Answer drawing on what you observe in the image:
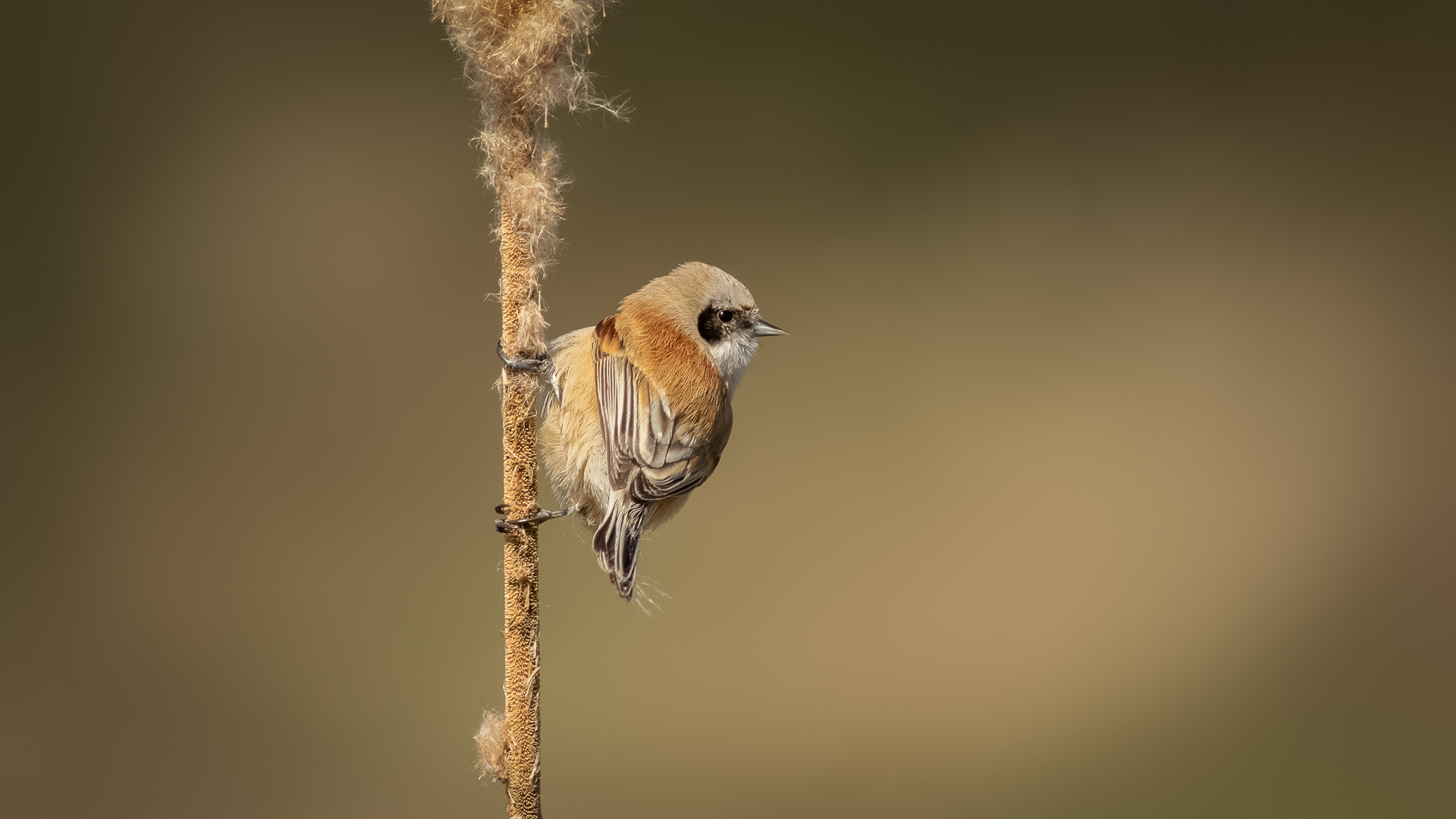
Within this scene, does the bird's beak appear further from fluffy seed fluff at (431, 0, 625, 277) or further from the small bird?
fluffy seed fluff at (431, 0, 625, 277)

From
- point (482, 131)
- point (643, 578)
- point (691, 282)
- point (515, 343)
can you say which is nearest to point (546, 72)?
point (482, 131)

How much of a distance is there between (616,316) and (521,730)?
46cm

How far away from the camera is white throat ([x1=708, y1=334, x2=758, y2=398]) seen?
104 centimetres

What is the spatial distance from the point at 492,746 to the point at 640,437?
12.9 inches

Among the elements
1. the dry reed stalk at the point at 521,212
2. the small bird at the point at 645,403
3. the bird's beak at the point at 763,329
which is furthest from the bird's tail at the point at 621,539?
the bird's beak at the point at 763,329

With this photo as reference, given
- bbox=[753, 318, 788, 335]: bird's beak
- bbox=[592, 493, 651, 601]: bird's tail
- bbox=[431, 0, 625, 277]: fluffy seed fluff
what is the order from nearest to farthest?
bbox=[431, 0, 625, 277]: fluffy seed fluff < bbox=[592, 493, 651, 601]: bird's tail < bbox=[753, 318, 788, 335]: bird's beak

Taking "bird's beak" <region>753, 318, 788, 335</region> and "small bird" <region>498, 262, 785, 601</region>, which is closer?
"small bird" <region>498, 262, 785, 601</region>

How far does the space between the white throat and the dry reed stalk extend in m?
0.36

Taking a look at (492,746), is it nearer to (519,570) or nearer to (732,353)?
(519,570)

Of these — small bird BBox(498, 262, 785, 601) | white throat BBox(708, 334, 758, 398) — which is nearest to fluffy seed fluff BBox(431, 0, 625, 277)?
small bird BBox(498, 262, 785, 601)

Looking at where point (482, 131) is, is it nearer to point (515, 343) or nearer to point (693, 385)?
point (515, 343)

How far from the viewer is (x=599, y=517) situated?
3.17 feet

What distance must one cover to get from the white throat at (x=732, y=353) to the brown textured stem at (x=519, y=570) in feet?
1.20

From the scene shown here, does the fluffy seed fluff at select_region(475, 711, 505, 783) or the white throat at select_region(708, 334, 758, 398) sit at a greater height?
the white throat at select_region(708, 334, 758, 398)
